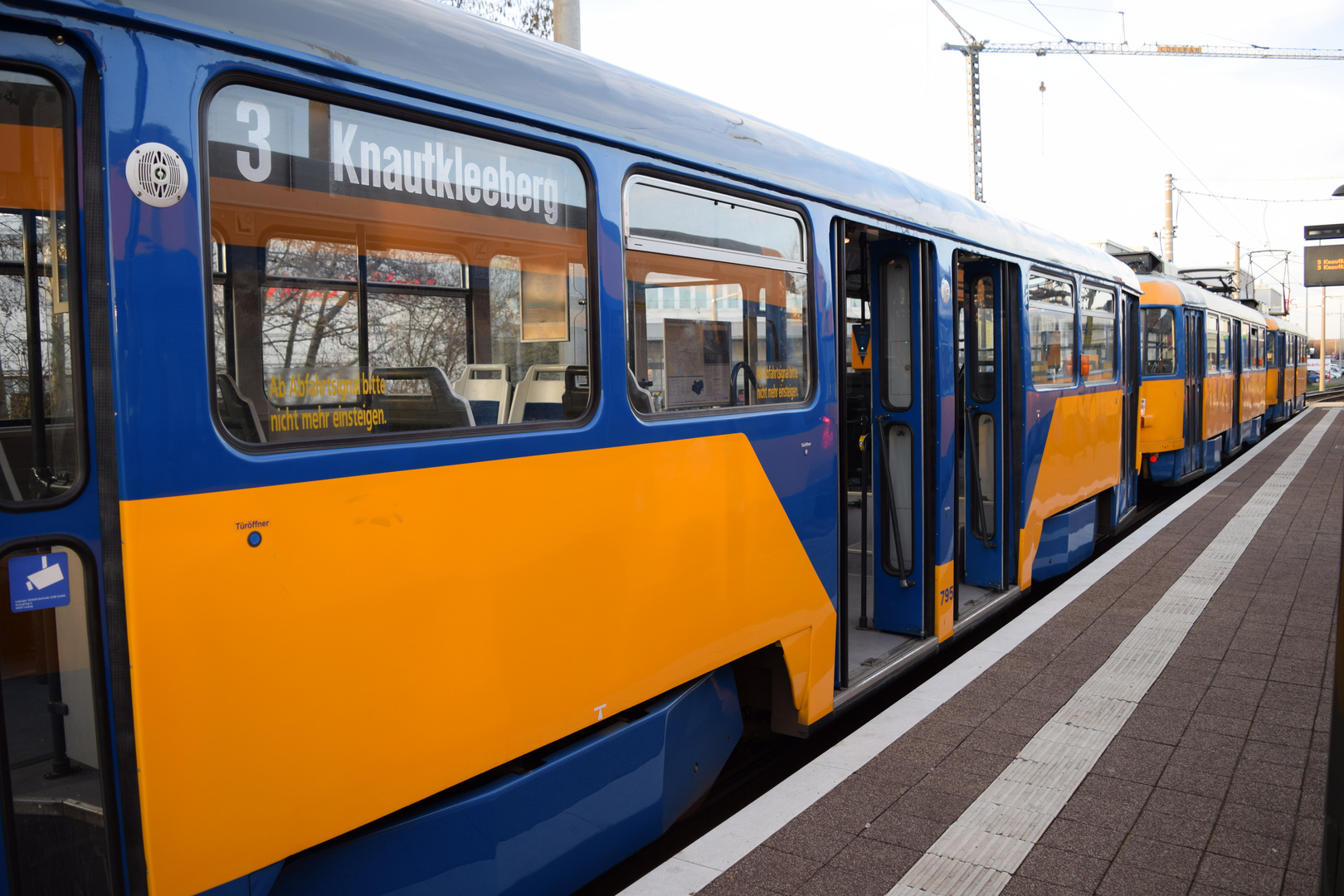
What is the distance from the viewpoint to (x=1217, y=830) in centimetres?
321

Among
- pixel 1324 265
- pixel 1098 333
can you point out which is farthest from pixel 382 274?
pixel 1324 265

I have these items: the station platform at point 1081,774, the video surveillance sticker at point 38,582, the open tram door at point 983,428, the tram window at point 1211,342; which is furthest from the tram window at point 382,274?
the tram window at point 1211,342

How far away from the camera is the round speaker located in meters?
1.89

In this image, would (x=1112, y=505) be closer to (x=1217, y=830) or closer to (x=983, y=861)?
(x=1217, y=830)

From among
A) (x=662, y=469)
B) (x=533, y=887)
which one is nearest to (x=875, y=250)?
(x=662, y=469)

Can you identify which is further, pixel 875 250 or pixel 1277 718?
pixel 875 250

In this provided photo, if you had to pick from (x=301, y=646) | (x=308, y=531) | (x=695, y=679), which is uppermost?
(x=308, y=531)

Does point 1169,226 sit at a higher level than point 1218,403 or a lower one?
higher

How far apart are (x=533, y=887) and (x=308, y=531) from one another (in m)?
1.34

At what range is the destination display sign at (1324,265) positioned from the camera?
805 inches

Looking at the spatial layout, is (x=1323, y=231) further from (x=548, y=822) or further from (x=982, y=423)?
(x=548, y=822)

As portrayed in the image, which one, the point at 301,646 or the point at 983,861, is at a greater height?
the point at 301,646

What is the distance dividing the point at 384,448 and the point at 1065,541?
654 cm

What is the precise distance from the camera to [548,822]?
280 cm
